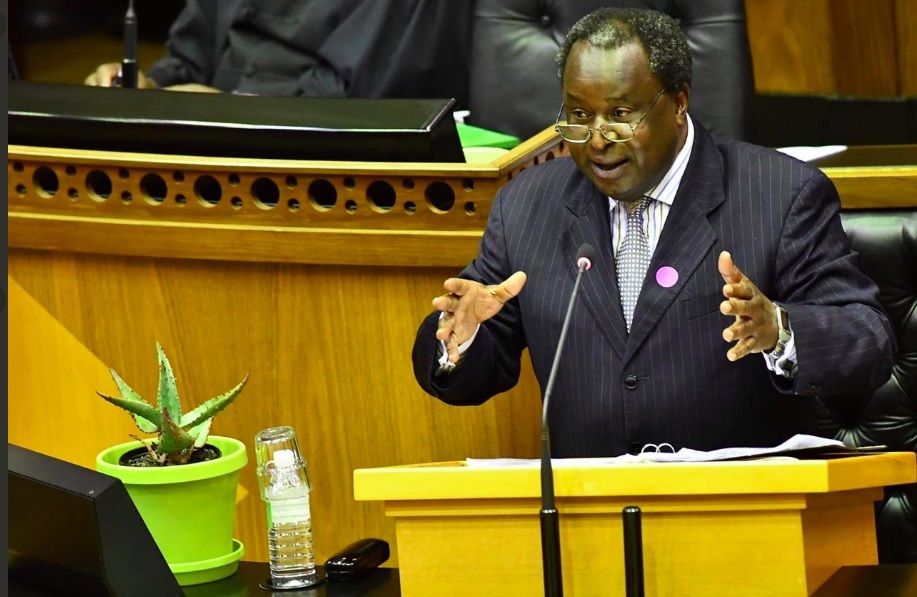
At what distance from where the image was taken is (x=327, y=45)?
3.15 m

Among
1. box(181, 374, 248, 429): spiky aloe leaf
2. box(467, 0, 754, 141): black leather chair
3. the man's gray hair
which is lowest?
box(181, 374, 248, 429): spiky aloe leaf

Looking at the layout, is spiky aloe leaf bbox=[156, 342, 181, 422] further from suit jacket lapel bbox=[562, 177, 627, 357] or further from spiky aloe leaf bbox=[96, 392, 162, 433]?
suit jacket lapel bbox=[562, 177, 627, 357]

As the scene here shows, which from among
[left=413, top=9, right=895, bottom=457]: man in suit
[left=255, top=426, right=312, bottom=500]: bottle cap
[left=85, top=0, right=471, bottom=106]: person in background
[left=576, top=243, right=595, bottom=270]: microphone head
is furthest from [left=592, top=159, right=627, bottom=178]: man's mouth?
[left=85, top=0, right=471, bottom=106]: person in background

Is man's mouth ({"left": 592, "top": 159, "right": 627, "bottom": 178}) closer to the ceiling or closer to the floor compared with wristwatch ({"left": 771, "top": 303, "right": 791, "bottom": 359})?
closer to the ceiling

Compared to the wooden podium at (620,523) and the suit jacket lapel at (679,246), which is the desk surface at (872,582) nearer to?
the wooden podium at (620,523)

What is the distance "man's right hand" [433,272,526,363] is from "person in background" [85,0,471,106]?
1445mm

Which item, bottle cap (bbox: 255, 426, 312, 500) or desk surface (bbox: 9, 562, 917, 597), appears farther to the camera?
bottle cap (bbox: 255, 426, 312, 500)

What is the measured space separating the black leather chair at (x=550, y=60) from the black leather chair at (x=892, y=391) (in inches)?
18.9

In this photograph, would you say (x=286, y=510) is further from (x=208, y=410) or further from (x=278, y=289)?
(x=278, y=289)

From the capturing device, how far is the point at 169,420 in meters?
1.66

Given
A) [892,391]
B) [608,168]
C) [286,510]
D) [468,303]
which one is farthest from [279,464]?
[892,391]

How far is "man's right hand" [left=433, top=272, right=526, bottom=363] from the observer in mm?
1661

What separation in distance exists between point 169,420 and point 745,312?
2.08 feet

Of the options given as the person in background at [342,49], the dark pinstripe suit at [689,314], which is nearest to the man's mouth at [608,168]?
the dark pinstripe suit at [689,314]
